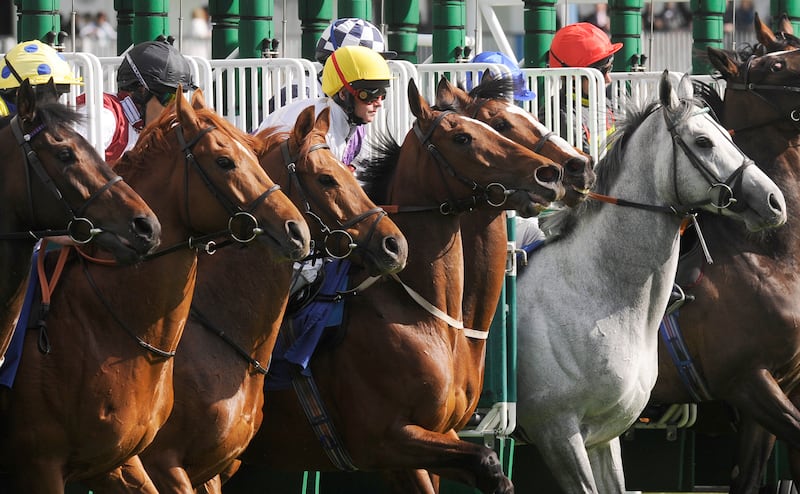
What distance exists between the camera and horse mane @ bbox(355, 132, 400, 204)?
294 inches

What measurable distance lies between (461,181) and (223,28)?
7.22m

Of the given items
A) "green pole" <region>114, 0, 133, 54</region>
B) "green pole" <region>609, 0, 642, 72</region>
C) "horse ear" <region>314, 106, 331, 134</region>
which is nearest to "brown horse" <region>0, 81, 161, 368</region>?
"horse ear" <region>314, 106, 331, 134</region>

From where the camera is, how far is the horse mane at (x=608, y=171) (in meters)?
8.15

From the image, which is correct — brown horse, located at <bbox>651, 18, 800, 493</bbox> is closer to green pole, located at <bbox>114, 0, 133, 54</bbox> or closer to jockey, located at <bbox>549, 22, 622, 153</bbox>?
jockey, located at <bbox>549, 22, 622, 153</bbox>

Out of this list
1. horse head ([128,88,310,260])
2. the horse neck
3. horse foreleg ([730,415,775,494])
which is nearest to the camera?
horse head ([128,88,310,260])

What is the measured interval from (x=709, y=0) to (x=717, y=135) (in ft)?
25.1

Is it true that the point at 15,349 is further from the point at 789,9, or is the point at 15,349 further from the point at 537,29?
the point at 789,9

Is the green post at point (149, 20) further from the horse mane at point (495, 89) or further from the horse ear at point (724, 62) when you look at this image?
the horse mane at point (495, 89)

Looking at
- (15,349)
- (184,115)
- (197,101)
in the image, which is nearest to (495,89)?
(197,101)

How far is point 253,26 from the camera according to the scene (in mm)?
12477

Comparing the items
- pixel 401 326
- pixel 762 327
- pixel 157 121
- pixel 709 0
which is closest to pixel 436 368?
pixel 401 326

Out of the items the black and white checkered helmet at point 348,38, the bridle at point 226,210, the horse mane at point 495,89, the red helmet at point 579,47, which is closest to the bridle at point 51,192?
the bridle at point 226,210

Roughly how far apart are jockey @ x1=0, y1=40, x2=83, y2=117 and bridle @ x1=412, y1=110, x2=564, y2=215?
1.68m

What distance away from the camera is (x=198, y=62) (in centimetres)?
847
